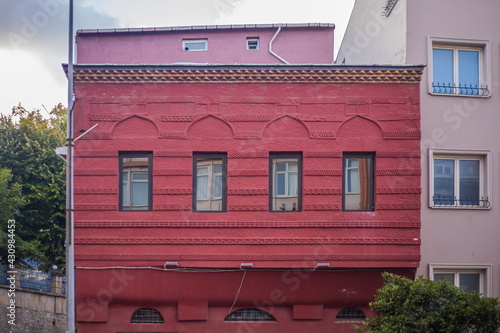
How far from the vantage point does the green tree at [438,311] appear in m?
10.8

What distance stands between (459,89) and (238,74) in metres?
6.18

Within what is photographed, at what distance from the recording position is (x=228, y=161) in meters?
14.2

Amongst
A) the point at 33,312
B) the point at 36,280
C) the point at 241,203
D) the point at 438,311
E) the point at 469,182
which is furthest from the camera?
the point at 36,280

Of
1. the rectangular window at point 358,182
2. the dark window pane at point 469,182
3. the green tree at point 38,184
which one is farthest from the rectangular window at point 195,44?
the dark window pane at point 469,182

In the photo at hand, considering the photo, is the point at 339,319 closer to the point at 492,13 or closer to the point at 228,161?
the point at 228,161

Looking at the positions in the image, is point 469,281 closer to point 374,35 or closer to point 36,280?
point 374,35

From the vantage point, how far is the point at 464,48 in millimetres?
15281

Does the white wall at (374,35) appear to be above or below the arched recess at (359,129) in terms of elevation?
above

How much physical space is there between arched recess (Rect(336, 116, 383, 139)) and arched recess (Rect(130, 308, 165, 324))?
6.75 metres

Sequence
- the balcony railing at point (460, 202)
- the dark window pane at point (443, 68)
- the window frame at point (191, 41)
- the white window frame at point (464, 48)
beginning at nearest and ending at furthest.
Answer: the balcony railing at point (460, 202), the white window frame at point (464, 48), the dark window pane at point (443, 68), the window frame at point (191, 41)

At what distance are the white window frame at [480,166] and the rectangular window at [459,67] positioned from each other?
1628 millimetres

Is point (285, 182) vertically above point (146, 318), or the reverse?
point (285, 182)

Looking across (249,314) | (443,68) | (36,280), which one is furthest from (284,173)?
(36,280)

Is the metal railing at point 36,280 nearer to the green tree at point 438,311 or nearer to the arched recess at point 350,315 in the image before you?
the arched recess at point 350,315
